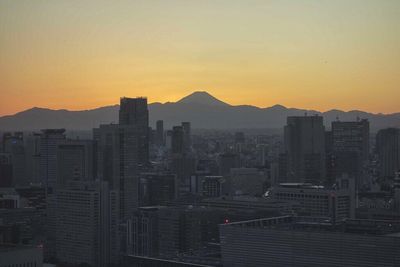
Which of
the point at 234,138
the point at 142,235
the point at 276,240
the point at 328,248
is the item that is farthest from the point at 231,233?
the point at 234,138

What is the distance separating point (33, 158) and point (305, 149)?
6.37m

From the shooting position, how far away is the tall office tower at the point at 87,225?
1120cm

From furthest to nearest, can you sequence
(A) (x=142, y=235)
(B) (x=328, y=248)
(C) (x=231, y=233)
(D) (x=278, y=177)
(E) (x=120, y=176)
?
1. (D) (x=278, y=177)
2. (E) (x=120, y=176)
3. (A) (x=142, y=235)
4. (C) (x=231, y=233)
5. (B) (x=328, y=248)

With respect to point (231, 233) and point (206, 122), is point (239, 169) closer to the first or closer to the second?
point (206, 122)

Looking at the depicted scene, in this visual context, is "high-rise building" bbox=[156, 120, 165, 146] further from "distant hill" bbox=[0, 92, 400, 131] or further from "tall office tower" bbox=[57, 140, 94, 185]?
"tall office tower" bbox=[57, 140, 94, 185]

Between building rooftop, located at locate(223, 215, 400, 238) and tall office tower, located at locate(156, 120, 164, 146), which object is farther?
tall office tower, located at locate(156, 120, 164, 146)

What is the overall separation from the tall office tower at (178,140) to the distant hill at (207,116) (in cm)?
30

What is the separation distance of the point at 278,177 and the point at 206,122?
27.3 ft

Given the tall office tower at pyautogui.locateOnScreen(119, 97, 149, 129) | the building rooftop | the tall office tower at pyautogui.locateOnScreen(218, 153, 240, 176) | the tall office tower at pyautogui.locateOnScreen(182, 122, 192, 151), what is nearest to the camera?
the building rooftop

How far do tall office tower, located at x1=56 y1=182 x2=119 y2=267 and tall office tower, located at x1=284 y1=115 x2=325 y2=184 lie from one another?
20.0 feet

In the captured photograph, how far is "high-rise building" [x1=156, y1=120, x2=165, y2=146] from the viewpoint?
2139cm

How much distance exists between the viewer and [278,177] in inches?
712

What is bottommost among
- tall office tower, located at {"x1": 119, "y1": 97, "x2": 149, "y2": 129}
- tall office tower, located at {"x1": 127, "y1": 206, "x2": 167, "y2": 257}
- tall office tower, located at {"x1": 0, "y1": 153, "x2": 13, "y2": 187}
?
tall office tower, located at {"x1": 127, "y1": 206, "x2": 167, "y2": 257}

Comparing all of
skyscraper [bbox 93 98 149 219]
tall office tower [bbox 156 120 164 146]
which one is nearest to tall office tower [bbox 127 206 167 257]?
skyscraper [bbox 93 98 149 219]
